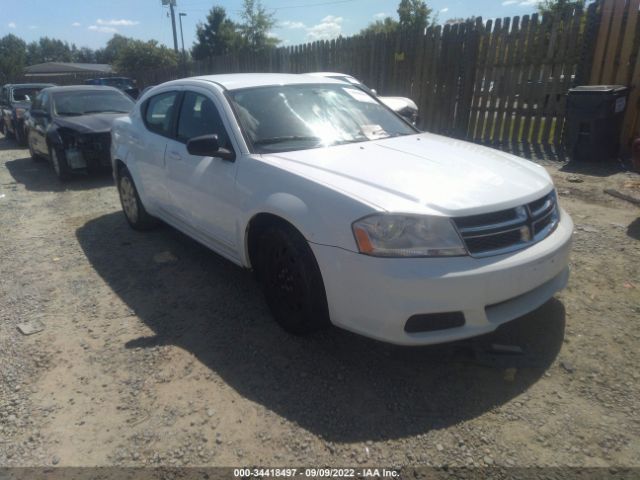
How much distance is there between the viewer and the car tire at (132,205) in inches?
205

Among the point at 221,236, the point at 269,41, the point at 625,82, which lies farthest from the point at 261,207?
the point at 269,41

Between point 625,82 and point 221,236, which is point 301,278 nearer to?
point 221,236

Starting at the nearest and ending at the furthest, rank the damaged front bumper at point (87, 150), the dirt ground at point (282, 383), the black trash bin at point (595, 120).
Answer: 1. the dirt ground at point (282, 383)
2. the black trash bin at point (595, 120)
3. the damaged front bumper at point (87, 150)

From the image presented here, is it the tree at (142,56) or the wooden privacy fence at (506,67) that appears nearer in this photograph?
the wooden privacy fence at (506,67)

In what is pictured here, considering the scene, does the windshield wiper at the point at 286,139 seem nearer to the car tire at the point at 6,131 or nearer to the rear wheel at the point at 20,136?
the rear wheel at the point at 20,136

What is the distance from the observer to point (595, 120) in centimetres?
722

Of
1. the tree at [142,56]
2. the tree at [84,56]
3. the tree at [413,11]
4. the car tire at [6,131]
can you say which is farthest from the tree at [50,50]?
the car tire at [6,131]

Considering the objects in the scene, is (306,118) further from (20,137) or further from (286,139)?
(20,137)

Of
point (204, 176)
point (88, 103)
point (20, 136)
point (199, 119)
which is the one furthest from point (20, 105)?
point (204, 176)

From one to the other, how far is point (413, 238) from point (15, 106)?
539 inches

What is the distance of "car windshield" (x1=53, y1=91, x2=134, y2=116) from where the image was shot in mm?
8758

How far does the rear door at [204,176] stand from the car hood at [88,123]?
4.55 m

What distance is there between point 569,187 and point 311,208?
506 centimetres

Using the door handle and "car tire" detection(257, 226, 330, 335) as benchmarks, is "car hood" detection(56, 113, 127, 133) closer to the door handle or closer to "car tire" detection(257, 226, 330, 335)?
the door handle
